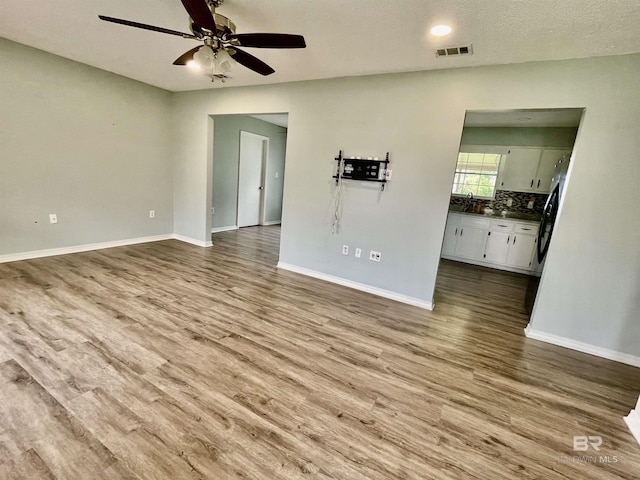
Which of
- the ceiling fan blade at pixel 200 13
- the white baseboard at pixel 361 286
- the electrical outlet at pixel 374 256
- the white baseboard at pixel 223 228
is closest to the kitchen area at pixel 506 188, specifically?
the white baseboard at pixel 361 286

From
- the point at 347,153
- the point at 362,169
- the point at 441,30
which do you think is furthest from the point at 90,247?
the point at 441,30

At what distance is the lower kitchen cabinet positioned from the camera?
15.4ft

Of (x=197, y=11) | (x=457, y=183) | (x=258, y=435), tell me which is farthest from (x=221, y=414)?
(x=457, y=183)

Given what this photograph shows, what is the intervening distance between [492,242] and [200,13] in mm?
4979

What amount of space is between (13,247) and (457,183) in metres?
6.68

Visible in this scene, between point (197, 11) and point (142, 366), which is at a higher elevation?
point (197, 11)

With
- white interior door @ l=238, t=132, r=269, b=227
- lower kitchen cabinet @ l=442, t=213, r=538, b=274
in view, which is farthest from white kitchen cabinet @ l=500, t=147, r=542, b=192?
white interior door @ l=238, t=132, r=269, b=227

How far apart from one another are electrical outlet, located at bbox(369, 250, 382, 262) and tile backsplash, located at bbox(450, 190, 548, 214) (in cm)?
316

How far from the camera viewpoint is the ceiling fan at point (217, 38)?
1.76m

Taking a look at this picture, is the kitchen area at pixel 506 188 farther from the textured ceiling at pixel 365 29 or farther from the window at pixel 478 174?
the textured ceiling at pixel 365 29

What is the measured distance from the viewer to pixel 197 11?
1683 millimetres

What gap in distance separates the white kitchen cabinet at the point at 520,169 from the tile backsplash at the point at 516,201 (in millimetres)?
184

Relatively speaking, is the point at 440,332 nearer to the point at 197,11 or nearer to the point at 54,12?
the point at 197,11

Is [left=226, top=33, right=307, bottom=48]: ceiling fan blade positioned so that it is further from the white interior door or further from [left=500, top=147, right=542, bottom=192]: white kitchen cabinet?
[left=500, top=147, right=542, bottom=192]: white kitchen cabinet
